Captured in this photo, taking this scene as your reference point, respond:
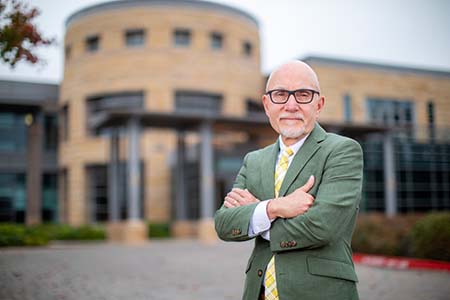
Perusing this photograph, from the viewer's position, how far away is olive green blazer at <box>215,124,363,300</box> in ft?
9.68

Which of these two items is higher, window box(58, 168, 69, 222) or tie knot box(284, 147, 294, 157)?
tie knot box(284, 147, 294, 157)

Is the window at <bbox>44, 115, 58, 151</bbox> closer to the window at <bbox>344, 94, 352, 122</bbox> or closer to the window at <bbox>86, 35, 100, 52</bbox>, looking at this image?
the window at <bbox>86, 35, 100, 52</bbox>

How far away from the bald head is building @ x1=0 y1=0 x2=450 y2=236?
2781 centimetres

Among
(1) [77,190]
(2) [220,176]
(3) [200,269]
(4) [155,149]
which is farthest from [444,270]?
(1) [77,190]

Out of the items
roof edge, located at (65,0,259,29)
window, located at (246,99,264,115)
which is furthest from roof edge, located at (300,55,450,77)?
roof edge, located at (65,0,259,29)

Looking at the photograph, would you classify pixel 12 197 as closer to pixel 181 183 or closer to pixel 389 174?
pixel 181 183

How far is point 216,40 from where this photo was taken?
38.2 m

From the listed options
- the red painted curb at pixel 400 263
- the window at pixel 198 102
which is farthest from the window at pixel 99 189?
the red painted curb at pixel 400 263

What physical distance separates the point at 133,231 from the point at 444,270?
58.6 ft

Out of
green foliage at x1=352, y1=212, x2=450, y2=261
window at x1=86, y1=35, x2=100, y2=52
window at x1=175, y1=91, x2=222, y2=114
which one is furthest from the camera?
window at x1=86, y1=35, x2=100, y2=52

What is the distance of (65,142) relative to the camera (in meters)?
39.4

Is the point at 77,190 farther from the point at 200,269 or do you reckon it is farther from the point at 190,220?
the point at 200,269

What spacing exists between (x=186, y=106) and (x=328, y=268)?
34.0 m

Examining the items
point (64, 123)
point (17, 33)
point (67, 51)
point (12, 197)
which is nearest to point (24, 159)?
point (12, 197)
